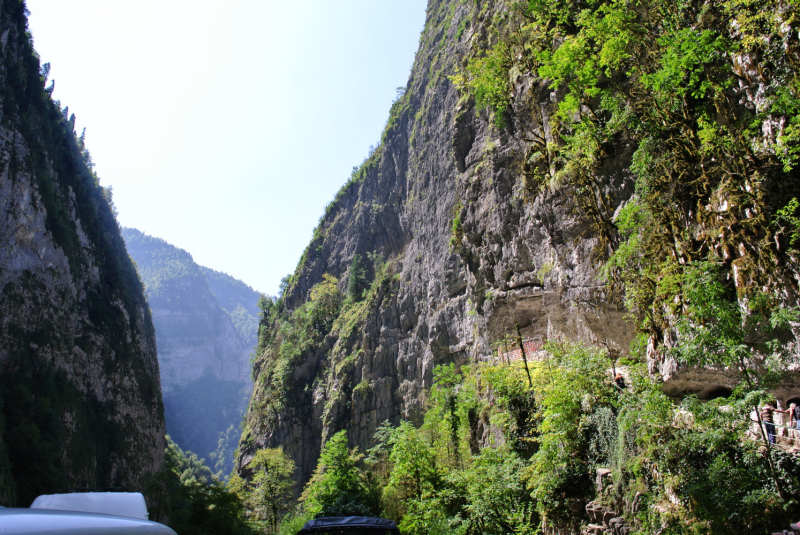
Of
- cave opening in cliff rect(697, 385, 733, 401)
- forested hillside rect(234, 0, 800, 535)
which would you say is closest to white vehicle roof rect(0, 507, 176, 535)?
forested hillside rect(234, 0, 800, 535)

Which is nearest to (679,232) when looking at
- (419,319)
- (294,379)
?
(419,319)

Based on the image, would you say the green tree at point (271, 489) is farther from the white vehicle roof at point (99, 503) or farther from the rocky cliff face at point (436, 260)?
the white vehicle roof at point (99, 503)

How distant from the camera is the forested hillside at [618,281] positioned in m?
7.16

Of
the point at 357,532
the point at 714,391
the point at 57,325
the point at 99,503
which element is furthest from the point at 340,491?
the point at 57,325

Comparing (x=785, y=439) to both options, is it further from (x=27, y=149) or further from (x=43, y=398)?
(x=27, y=149)

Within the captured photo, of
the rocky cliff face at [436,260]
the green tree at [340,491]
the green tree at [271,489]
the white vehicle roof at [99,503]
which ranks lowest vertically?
the green tree at [271,489]

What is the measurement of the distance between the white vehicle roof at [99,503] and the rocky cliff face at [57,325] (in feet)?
122

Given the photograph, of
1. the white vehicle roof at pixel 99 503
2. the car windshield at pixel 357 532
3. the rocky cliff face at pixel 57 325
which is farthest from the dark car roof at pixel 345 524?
the rocky cliff face at pixel 57 325

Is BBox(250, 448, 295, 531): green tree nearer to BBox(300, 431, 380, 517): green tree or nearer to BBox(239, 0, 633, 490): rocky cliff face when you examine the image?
BBox(300, 431, 380, 517): green tree

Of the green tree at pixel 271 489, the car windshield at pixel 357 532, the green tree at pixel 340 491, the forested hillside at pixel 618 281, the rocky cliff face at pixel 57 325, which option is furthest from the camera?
the rocky cliff face at pixel 57 325

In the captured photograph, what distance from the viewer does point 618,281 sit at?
12852 mm

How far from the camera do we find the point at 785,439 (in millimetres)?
7449

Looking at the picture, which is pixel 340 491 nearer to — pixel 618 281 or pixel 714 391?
pixel 618 281

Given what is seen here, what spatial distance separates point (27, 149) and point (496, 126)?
53.8 meters
